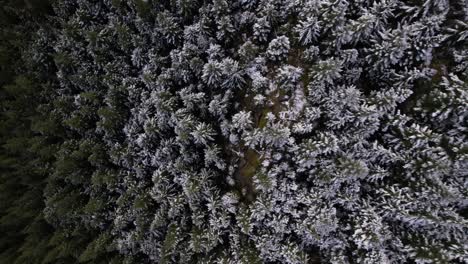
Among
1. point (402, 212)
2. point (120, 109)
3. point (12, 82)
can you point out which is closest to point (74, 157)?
point (120, 109)

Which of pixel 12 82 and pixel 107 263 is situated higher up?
pixel 12 82

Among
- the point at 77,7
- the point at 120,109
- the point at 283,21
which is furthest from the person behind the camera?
the point at 77,7

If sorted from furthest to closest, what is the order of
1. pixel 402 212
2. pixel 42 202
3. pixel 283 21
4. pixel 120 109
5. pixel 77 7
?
pixel 42 202 < pixel 77 7 < pixel 120 109 < pixel 283 21 < pixel 402 212

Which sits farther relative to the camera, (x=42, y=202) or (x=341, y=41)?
(x=42, y=202)

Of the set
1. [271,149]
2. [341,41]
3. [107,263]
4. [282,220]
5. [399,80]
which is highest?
[341,41]

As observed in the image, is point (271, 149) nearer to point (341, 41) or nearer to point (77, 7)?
point (341, 41)

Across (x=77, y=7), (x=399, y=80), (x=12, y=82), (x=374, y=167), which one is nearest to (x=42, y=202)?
(x=12, y=82)
